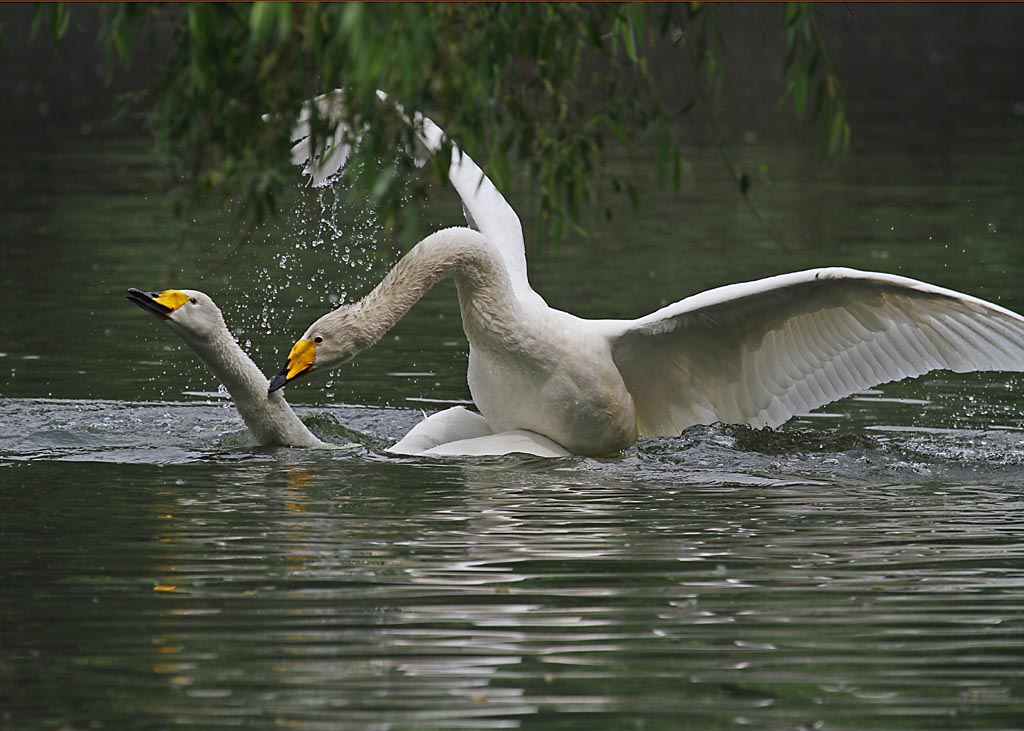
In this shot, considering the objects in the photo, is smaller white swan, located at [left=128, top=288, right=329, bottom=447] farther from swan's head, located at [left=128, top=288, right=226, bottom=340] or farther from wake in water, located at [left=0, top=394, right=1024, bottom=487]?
→ wake in water, located at [left=0, top=394, right=1024, bottom=487]

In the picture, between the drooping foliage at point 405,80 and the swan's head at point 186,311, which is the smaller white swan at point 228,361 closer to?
the swan's head at point 186,311

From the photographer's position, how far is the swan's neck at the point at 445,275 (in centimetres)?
1074

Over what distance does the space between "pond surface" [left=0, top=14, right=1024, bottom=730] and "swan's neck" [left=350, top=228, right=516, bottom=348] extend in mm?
874

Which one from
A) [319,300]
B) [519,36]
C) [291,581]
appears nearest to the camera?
[519,36]

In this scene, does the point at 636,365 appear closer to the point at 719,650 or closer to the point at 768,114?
the point at 719,650

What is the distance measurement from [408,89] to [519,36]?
1.24 m

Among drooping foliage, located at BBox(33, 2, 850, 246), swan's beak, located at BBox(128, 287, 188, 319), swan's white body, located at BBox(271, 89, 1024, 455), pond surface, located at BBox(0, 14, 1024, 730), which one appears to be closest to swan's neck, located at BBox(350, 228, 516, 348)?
swan's white body, located at BBox(271, 89, 1024, 455)

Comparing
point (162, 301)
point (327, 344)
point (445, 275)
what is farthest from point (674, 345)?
point (162, 301)

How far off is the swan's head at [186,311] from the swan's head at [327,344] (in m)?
0.66

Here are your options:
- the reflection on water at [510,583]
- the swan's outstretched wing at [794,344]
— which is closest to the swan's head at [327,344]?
the reflection on water at [510,583]

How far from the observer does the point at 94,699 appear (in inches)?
251

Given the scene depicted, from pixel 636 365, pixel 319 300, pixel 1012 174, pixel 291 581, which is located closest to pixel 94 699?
pixel 291 581

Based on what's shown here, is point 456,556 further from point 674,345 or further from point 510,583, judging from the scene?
point 674,345

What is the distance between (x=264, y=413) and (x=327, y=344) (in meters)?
1.00
